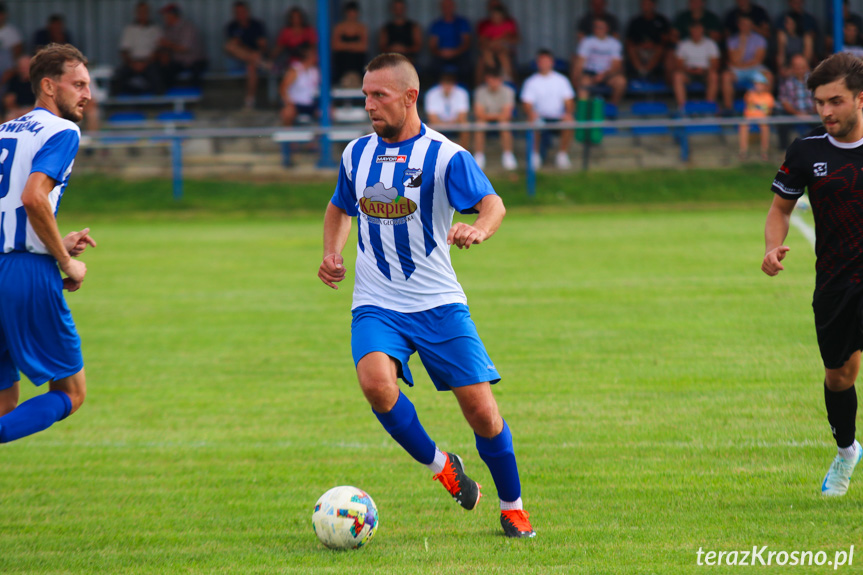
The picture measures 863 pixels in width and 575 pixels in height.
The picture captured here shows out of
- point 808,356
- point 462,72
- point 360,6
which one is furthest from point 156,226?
point 808,356

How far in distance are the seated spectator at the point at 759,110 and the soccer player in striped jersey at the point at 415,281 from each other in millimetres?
14016

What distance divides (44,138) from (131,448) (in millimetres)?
2355

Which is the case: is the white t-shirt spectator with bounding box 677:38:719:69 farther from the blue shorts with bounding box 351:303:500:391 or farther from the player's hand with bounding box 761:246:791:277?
the blue shorts with bounding box 351:303:500:391

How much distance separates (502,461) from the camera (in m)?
4.46

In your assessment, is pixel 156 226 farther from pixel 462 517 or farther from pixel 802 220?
pixel 462 517

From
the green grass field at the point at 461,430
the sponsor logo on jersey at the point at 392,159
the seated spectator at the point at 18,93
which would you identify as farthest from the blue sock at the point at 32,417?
the seated spectator at the point at 18,93

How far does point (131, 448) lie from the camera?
6164mm

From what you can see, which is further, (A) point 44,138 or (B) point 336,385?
(B) point 336,385

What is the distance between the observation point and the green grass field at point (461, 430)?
434cm

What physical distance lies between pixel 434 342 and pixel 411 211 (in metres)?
0.60

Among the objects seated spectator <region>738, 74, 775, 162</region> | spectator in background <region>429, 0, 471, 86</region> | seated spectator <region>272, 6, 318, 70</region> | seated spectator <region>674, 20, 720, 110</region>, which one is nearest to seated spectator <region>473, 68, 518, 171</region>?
spectator in background <region>429, 0, 471, 86</region>

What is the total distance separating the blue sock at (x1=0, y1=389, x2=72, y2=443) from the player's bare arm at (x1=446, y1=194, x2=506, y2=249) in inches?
79.1

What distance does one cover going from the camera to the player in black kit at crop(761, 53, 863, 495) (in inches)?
173

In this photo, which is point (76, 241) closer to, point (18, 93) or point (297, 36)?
point (18, 93)
